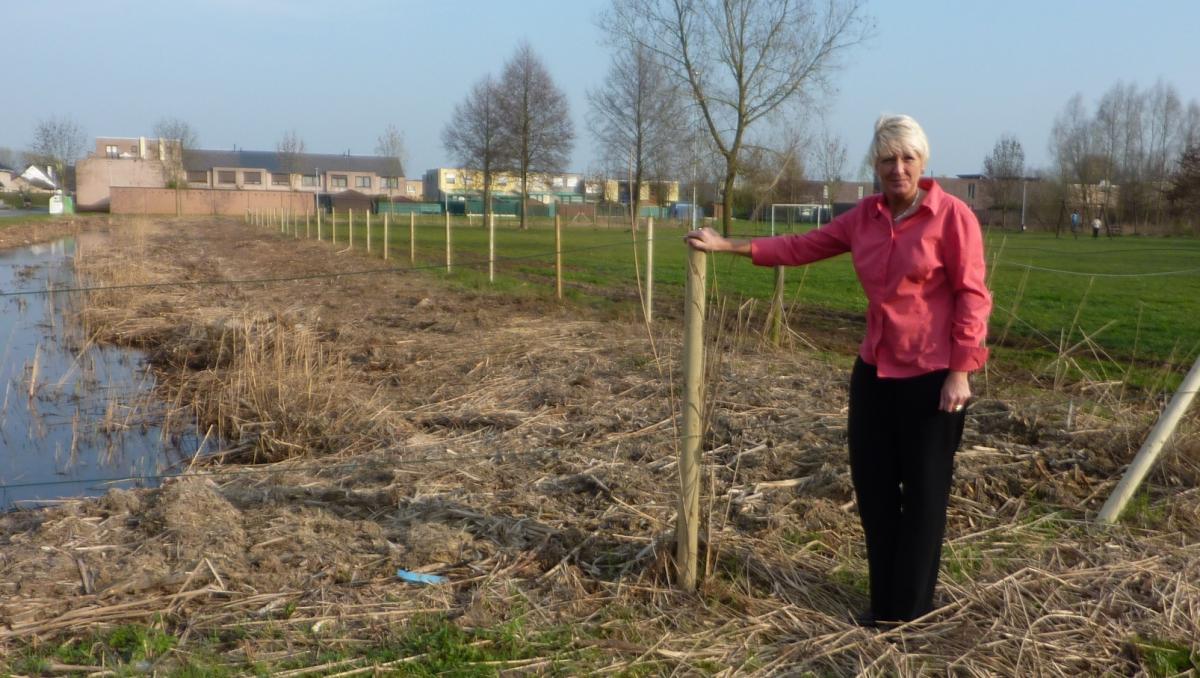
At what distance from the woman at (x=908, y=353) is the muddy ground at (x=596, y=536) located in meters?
0.28

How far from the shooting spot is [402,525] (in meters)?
4.55

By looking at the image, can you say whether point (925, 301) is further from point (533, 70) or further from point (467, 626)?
point (533, 70)

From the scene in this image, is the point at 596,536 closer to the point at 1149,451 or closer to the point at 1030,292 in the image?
the point at 1149,451

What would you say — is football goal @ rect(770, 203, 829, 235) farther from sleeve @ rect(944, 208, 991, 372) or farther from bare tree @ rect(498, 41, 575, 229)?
bare tree @ rect(498, 41, 575, 229)

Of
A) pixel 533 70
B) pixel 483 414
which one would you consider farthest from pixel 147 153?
pixel 483 414

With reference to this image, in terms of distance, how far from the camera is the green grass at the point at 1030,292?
30.7ft

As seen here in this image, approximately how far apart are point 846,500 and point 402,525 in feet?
6.72

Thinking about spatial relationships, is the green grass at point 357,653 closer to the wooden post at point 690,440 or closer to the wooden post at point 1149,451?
the wooden post at point 690,440

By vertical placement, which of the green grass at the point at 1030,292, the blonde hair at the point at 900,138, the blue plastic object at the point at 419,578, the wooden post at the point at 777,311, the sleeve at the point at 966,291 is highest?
the blonde hair at the point at 900,138

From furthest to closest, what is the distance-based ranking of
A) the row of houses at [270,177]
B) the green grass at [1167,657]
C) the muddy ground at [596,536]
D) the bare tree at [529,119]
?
1. the row of houses at [270,177]
2. the bare tree at [529,119]
3. the muddy ground at [596,536]
4. the green grass at [1167,657]

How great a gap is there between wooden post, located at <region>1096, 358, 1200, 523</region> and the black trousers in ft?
4.74

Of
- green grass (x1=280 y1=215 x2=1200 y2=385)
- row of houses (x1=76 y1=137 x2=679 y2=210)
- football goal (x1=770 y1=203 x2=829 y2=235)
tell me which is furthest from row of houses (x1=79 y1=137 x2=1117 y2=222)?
green grass (x1=280 y1=215 x2=1200 y2=385)

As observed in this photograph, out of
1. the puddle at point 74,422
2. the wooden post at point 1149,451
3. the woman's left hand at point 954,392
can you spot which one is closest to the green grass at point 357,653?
the woman's left hand at point 954,392

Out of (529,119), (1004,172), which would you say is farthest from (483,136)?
(1004,172)
